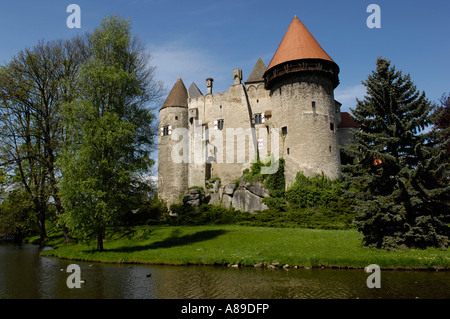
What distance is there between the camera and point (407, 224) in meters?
13.1

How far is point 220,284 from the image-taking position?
10.2 metres

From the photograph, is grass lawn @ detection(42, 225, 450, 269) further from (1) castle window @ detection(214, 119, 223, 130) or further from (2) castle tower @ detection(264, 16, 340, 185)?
(1) castle window @ detection(214, 119, 223, 130)

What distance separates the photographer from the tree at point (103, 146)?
1575 centimetres

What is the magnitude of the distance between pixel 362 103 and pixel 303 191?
12747mm

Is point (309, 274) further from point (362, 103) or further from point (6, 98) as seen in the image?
point (6, 98)

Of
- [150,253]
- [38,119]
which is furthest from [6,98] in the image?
[150,253]

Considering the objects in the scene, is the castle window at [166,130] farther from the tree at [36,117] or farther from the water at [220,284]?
the water at [220,284]

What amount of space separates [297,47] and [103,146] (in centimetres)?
2072

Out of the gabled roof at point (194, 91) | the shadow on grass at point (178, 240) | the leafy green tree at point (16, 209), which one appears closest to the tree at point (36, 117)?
the leafy green tree at point (16, 209)

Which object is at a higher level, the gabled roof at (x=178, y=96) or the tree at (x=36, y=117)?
the gabled roof at (x=178, y=96)

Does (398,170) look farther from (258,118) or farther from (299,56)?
(258,118)

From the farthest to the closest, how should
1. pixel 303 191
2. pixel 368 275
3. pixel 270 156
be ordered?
1. pixel 270 156
2. pixel 303 191
3. pixel 368 275

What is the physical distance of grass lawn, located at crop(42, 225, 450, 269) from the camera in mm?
12133

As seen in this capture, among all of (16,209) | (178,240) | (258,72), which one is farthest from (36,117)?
(258,72)
